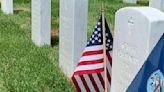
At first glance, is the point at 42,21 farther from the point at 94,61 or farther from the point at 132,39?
the point at 132,39

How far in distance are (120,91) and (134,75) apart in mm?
351

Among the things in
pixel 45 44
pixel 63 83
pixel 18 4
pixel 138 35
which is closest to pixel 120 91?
pixel 138 35

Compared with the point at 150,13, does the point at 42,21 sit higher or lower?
lower

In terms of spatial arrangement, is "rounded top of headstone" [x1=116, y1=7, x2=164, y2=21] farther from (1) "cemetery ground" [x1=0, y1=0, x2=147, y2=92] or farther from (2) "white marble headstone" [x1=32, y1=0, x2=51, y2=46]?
(2) "white marble headstone" [x1=32, y1=0, x2=51, y2=46]

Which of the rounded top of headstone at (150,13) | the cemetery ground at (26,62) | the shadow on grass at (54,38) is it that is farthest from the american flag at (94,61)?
the shadow on grass at (54,38)

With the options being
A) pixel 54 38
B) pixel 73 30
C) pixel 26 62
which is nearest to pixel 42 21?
pixel 54 38

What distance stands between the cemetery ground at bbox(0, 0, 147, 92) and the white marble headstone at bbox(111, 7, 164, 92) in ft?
4.96

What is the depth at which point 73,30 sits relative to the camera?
5.80 m

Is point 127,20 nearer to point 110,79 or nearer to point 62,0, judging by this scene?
point 110,79

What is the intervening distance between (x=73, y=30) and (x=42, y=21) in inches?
88.4

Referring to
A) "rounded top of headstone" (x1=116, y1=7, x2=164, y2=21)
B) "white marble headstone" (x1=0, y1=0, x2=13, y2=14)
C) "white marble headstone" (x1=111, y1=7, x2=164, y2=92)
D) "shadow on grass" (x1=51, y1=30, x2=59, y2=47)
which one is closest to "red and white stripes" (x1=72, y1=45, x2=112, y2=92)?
"white marble headstone" (x1=111, y1=7, x2=164, y2=92)

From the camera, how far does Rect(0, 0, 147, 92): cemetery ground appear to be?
5684 millimetres

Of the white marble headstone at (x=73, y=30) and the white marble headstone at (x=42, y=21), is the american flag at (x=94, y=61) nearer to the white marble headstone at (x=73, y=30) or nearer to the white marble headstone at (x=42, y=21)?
the white marble headstone at (x=73, y=30)

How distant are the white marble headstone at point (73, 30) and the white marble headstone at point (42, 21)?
1.70 metres
